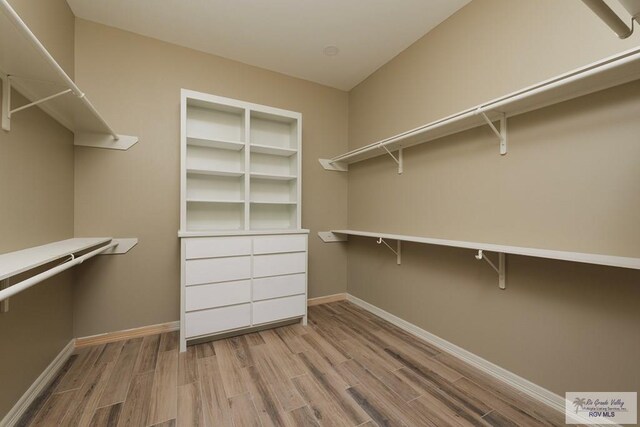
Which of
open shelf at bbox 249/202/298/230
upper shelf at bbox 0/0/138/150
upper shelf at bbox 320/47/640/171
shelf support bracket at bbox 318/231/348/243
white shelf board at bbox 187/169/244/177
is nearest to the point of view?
upper shelf at bbox 0/0/138/150

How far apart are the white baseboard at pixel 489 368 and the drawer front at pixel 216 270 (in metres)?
1.48

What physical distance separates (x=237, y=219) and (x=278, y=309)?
3.15 feet

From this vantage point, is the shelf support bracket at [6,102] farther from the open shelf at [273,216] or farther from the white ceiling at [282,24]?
the open shelf at [273,216]

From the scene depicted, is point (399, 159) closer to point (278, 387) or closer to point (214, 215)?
point (214, 215)

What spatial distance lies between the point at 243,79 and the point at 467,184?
7.75 ft

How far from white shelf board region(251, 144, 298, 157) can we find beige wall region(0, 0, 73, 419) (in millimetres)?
1386

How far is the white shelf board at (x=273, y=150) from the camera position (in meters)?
2.51

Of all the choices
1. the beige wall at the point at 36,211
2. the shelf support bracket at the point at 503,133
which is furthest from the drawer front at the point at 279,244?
the shelf support bracket at the point at 503,133

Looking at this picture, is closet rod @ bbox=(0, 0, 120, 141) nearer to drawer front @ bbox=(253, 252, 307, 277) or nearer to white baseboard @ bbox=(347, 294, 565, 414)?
drawer front @ bbox=(253, 252, 307, 277)

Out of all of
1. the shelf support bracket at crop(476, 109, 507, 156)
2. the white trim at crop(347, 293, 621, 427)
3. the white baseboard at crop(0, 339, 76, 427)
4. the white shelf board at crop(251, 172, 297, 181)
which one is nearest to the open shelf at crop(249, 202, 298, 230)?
the white shelf board at crop(251, 172, 297, 181)

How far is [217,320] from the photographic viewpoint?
2.15 meters

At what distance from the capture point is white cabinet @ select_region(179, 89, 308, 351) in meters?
2.12

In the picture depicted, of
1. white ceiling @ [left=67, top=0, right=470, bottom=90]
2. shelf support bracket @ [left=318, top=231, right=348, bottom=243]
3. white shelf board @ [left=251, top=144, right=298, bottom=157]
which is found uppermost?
white ceiling @ [left=67, top=0, right=470, bottom=90]

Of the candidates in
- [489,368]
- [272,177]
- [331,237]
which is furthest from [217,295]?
[489,368]
